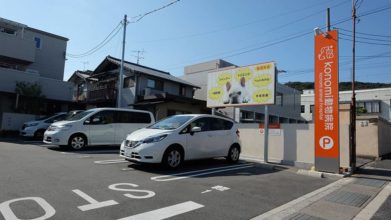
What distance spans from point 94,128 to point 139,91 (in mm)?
11440

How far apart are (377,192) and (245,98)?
20.6 ft

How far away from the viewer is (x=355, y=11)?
1747 centimetres

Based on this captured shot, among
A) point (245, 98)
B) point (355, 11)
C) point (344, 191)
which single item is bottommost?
point (344, 191)

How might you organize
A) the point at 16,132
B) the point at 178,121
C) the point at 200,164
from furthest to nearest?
the point at 16,132, the point at 200,164, the point at 178,121

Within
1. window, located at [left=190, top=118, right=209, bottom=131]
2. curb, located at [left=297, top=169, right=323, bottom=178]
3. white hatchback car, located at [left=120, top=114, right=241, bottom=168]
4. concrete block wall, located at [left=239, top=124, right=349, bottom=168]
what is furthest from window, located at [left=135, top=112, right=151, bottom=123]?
curb, located at [left=297, top=169, right=323, bottom=178]

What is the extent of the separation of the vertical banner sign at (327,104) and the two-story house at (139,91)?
1259 cm

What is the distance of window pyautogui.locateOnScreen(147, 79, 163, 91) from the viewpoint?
24953 mm

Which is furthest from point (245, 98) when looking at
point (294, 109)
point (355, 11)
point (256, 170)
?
point (294, 109)

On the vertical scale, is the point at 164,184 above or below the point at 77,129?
below

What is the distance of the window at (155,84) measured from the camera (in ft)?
81.9

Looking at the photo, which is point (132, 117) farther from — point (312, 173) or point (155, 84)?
point (155, 84)

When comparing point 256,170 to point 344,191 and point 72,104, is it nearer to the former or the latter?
point 344,191

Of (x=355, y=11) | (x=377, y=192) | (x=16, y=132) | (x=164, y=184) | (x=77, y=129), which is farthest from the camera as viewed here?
(x=16, y=132)

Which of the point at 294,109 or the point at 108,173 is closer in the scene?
the point at 108,173
